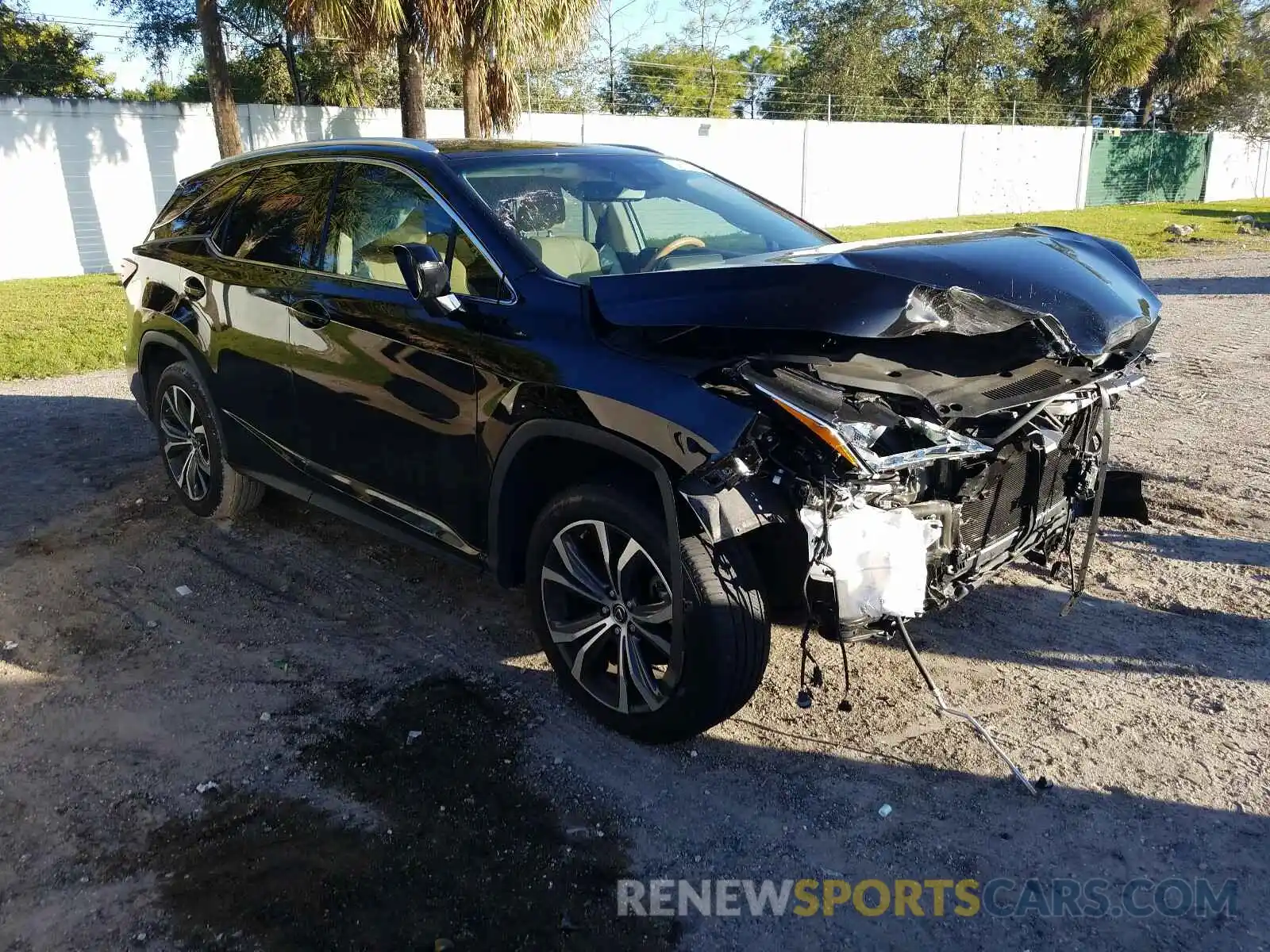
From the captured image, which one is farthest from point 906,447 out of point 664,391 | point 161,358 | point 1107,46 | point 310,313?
point 1107,46

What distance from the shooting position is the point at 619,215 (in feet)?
13.7

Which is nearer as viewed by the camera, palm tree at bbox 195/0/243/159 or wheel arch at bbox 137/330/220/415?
wheel arch at bbox 137/330/220/415

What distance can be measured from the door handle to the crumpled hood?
1.41 m

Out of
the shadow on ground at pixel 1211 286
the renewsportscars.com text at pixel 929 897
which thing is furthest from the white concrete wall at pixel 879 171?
the renewsportscars.com text at pixel 929 897

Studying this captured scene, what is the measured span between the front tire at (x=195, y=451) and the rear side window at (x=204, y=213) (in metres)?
0.70

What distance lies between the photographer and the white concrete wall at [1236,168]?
115 ft

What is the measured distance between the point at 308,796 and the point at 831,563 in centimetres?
175

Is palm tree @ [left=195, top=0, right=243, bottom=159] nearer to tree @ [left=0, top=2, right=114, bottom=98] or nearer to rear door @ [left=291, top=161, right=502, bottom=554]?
tree @ [left=0, top=2, right=114, bottom=98]

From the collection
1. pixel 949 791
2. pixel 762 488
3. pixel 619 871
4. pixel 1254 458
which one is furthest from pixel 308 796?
pixel 1254 458

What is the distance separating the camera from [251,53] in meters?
20.8

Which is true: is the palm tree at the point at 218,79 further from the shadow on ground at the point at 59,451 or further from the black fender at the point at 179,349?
the black fender at the point at 179,349

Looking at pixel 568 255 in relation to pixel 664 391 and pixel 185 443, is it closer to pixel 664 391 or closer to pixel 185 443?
pixel 664 391

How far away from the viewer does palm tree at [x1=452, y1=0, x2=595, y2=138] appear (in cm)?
1169

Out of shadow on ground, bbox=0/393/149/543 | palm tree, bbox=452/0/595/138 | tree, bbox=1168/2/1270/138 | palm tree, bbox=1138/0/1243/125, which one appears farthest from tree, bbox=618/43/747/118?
tree, bbox=1168/2/1270/138
